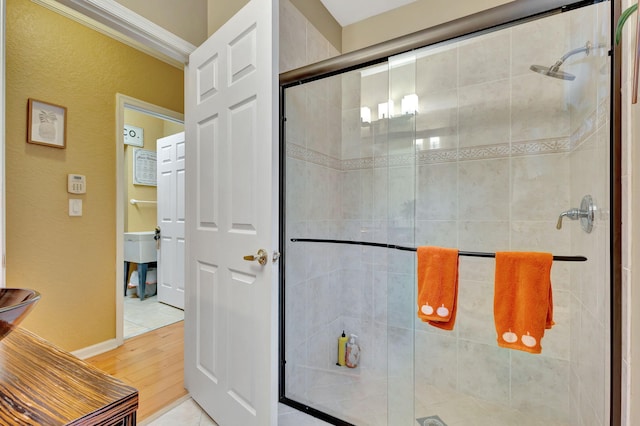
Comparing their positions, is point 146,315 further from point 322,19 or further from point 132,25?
point 322,19

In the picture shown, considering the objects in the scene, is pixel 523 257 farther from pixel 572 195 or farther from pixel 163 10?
pixel 163 10

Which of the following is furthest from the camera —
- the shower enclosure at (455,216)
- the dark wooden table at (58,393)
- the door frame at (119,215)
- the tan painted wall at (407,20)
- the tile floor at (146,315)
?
the tile floor at (146,315)

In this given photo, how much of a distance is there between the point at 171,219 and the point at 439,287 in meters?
3.07

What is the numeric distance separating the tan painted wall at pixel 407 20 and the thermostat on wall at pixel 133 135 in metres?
3.14

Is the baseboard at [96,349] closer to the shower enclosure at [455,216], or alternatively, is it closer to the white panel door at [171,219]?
the white panel door at [171,219]

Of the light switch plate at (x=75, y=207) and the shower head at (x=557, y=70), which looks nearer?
the shower head at (x=557, y=70)

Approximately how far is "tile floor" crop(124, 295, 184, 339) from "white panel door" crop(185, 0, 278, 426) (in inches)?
55.0

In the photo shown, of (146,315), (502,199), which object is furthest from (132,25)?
(146,315)

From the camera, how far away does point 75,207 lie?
7.45 ft

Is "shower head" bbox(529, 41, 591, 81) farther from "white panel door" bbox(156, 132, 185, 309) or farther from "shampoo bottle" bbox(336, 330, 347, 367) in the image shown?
"white panel door" bbox(156, 132, 185, 309)

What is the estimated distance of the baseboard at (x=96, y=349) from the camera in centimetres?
226

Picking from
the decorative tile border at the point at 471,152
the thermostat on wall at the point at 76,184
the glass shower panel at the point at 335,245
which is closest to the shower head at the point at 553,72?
the decorative tile border at the point at 471,152

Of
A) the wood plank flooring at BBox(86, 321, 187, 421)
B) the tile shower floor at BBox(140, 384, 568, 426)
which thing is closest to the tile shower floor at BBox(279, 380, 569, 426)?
the tile shower floor at BBox(140, 384, 568, 426)

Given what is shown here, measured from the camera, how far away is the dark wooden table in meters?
0.47
